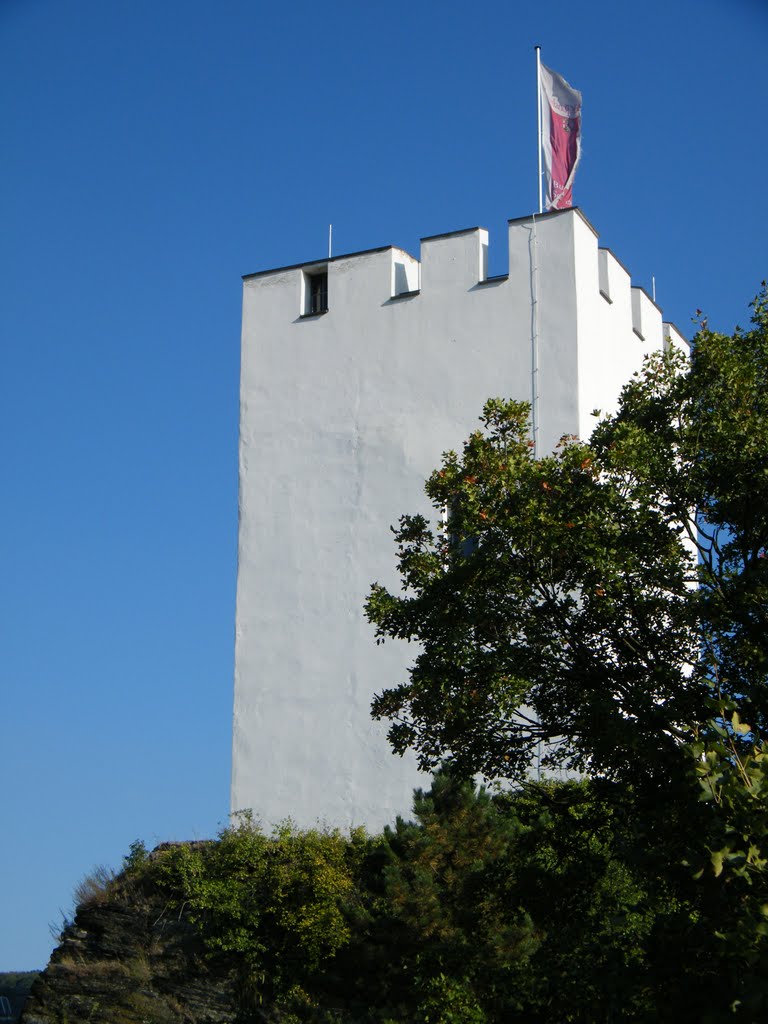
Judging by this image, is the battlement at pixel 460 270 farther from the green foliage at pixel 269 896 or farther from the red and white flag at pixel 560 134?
the green foliage at pixel 269 896

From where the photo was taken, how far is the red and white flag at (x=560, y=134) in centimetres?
2862

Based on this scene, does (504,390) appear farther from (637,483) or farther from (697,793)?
(697,793)

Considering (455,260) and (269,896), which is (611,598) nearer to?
(269,896)

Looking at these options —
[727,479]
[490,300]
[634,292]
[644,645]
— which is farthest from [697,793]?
[634,292]

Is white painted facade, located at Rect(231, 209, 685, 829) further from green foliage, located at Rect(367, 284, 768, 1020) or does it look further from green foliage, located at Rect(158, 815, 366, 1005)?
green foliage, located at Rect(367, 284, 768, 1020)

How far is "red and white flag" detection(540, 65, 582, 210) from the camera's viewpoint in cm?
2862

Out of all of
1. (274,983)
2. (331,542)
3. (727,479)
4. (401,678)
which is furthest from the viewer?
(331,542)

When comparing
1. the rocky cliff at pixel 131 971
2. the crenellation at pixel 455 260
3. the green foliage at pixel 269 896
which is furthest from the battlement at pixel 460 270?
the rocky cliff at pixel 131 971

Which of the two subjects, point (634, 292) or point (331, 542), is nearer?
point (331, 542)

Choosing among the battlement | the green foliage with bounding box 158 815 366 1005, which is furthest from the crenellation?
the green foliage with bounding box 158 815 366 1005

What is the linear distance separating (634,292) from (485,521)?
16.1 m

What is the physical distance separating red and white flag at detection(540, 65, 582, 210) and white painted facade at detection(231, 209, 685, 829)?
4.98 feet

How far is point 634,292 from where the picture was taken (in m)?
29.9

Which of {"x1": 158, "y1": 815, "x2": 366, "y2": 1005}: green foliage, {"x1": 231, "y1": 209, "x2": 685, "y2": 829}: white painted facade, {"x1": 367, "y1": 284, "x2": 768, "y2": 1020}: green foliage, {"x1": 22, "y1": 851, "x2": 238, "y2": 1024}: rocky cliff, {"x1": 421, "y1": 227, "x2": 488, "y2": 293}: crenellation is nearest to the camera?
{"x1": 367, "y1": 284, "x2": 768, "y2": 1020}: green foliage
